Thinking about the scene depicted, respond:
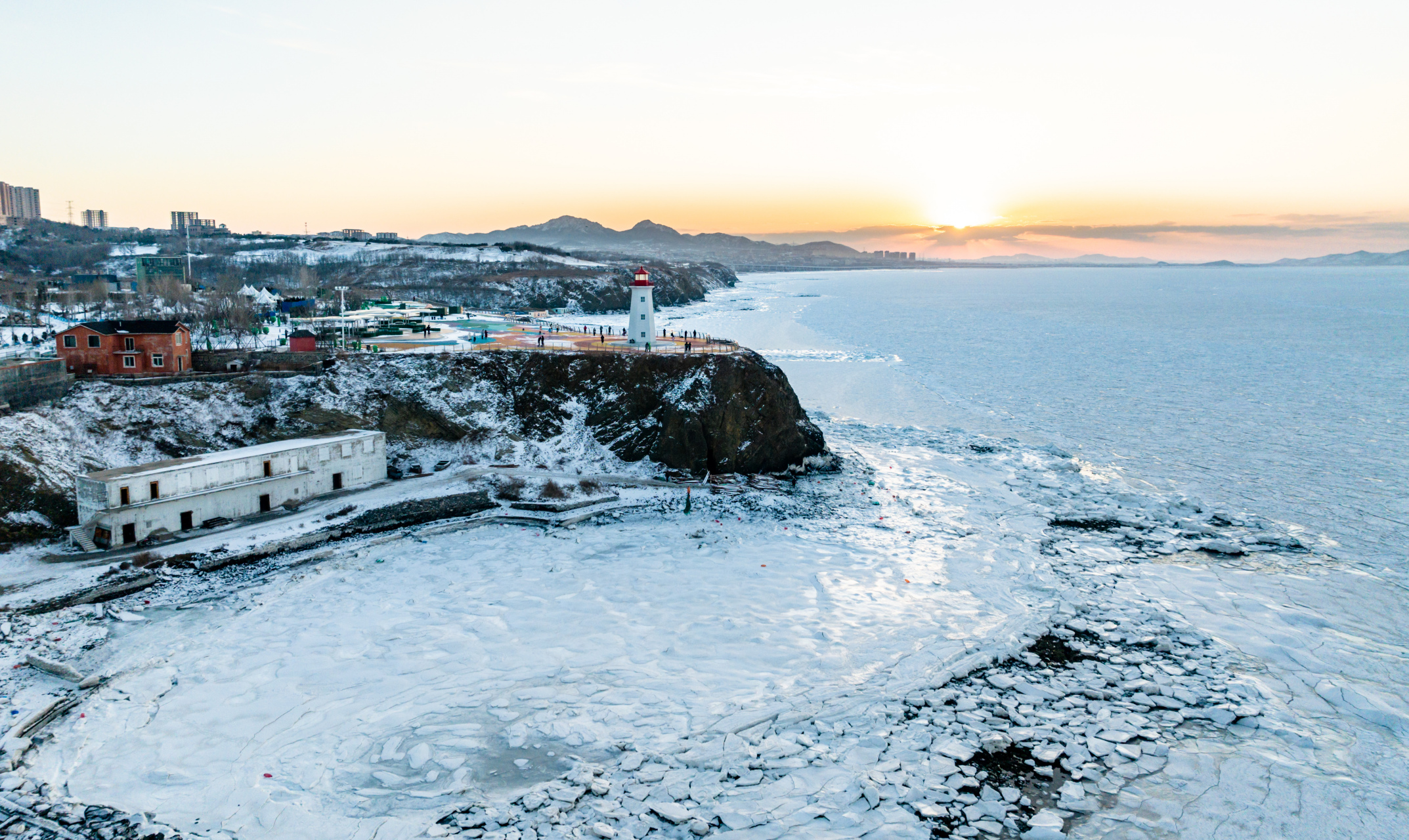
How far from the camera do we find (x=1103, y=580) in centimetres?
2736

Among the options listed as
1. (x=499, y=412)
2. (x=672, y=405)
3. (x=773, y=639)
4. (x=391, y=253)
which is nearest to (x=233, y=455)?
(x=499, y=412)

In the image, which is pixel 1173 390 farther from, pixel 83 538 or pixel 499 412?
→ pixel 83 538

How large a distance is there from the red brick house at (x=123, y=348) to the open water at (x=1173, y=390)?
40.0 meters

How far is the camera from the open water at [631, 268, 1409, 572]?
3647 cm

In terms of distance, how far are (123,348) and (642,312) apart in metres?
28.6

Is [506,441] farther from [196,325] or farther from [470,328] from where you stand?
[196,325]

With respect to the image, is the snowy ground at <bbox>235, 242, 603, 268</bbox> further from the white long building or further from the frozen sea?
the frozen sea

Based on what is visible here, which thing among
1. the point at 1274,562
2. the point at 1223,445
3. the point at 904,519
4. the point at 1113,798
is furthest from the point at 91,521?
the point at 1223,445

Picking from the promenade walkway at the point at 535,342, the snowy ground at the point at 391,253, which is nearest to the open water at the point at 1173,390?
the promenade walkway at the point at 535,342

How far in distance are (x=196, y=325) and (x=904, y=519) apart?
2381 inches

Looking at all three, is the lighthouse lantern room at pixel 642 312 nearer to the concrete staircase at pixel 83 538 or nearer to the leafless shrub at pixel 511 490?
the leafless shrub at pixel 511 490

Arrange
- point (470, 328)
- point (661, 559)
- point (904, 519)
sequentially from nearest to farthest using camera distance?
point (661, 559) → point (904, 519) → point (470, 328)

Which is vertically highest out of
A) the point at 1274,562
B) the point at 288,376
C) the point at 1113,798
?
the point at 288,376

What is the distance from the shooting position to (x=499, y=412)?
141 ft
